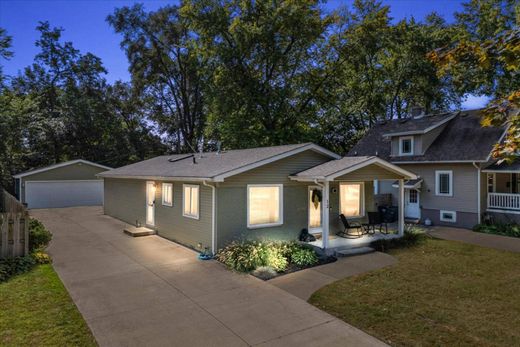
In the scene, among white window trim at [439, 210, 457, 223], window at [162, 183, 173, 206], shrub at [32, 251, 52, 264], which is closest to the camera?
shrub at [32, 251, 52, 264]

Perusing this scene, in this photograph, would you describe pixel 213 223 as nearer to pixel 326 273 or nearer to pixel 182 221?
pixel 182 221

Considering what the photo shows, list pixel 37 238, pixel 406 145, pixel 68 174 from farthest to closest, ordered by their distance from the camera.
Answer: pixel 68 174
pixel 406 145
pixel 37 238

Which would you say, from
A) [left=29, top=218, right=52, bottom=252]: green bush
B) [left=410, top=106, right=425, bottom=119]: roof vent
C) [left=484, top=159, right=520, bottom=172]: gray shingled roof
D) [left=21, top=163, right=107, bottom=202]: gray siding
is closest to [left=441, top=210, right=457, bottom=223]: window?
[left=484, top=159, right=520, bottom=172]: gray shingled roof

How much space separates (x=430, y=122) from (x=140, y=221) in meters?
16.4

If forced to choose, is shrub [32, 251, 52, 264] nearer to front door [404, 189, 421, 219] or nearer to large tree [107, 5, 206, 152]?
front door [404, 189, 421, 219]

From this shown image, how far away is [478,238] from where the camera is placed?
1364 centimetres

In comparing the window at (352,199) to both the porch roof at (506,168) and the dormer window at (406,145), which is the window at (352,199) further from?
the dormer window at (406,145)

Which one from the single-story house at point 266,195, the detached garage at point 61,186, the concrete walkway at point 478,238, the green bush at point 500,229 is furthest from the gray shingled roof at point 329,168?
the detached garage at point 61,186

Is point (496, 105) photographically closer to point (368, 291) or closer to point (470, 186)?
point (368, 291)

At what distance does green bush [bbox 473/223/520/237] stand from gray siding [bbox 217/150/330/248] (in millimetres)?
8364

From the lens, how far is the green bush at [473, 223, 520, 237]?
1406cm

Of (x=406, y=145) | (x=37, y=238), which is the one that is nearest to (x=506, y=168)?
(x=406, y=145)

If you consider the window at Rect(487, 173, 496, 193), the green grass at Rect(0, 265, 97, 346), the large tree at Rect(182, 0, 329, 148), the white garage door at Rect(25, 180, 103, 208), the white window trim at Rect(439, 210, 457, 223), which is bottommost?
the green grass at Rect(0, 265, 97, 346)

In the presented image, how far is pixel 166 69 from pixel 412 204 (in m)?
25.7
